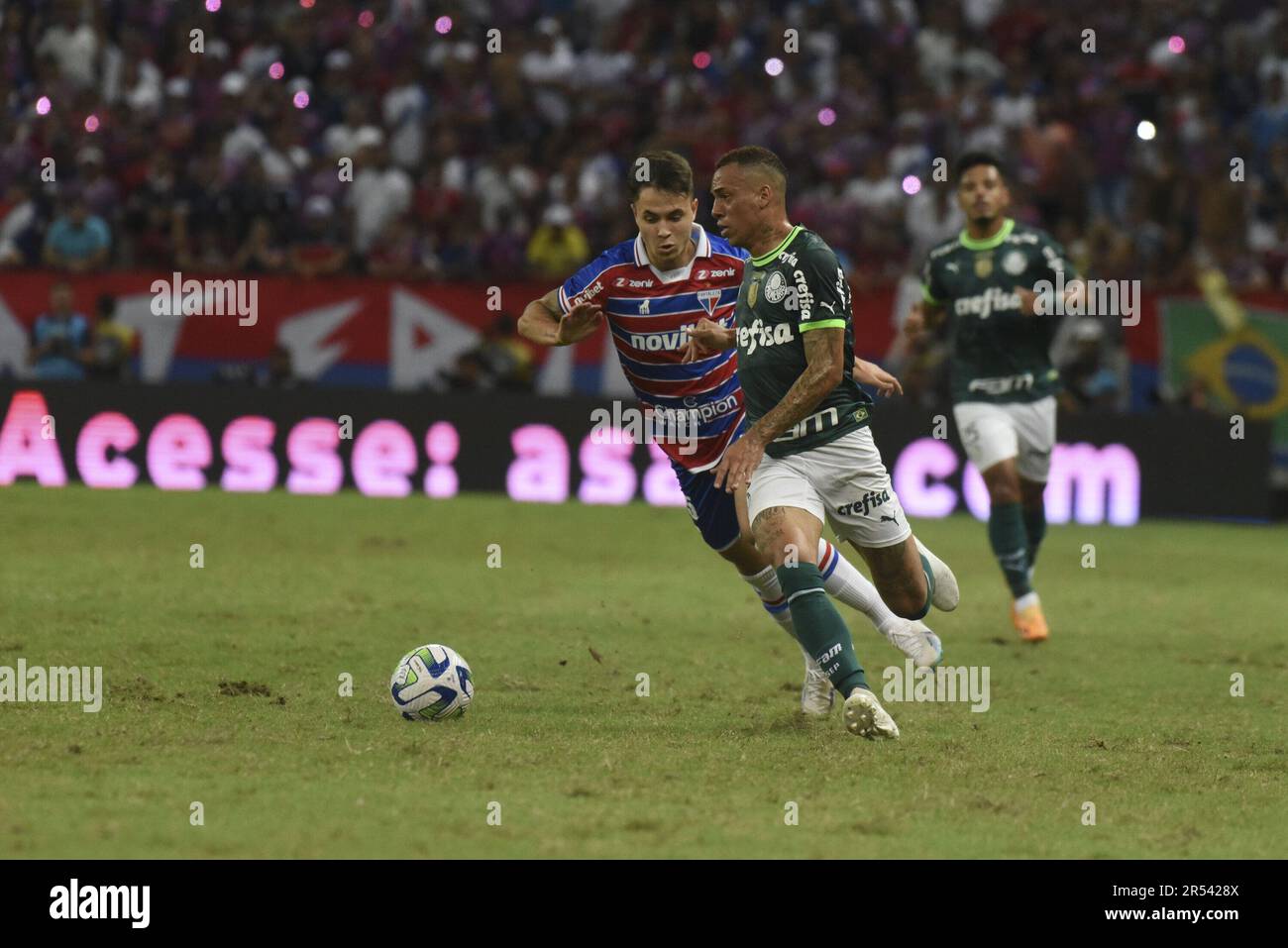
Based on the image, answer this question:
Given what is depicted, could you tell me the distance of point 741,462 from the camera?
26.6 feet

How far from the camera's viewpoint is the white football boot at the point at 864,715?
809 centimetres

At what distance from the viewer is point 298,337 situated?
20641 millimetres

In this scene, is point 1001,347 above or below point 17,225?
below

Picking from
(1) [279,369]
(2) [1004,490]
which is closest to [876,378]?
(2) [1004,490]

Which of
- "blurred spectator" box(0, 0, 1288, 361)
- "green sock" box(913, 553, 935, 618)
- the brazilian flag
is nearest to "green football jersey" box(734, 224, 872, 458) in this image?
"green sock" box(913, 553, 935, 618)

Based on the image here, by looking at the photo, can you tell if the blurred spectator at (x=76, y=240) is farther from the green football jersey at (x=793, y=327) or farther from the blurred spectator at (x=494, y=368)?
the green football jersey at (x=793, y=327)

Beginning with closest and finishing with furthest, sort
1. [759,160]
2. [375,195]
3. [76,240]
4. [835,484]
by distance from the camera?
[759,160]
[835,484]
[76,240]
[375,195]

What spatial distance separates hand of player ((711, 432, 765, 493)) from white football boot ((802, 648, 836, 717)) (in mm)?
1255

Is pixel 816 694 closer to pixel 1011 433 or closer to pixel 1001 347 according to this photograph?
pixel 1011 433

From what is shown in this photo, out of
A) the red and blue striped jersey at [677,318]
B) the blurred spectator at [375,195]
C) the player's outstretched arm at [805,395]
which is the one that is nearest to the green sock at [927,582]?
the red and blue striped jersey at [677,318]

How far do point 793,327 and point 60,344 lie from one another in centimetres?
1346

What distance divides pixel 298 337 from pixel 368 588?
7769 mm
